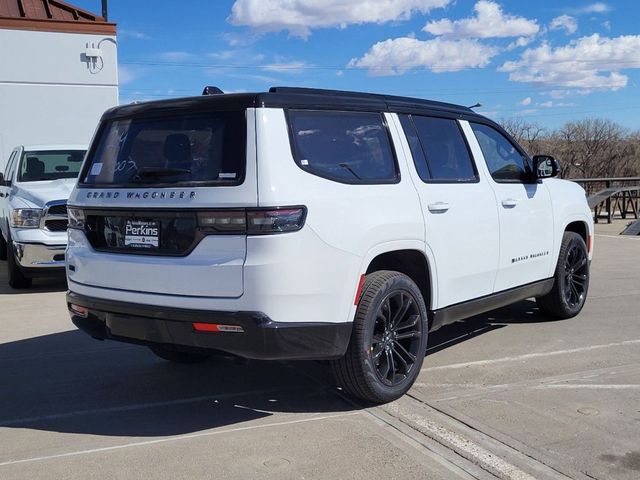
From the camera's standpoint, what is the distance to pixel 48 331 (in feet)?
23.1

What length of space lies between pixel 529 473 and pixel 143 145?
9.84 ft

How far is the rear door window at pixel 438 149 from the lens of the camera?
16.4 feet

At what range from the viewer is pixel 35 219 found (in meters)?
9.13

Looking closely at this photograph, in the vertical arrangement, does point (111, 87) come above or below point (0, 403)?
above

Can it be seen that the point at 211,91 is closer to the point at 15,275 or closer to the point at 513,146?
the point at 513,146

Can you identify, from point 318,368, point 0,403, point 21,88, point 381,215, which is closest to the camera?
point 381,215

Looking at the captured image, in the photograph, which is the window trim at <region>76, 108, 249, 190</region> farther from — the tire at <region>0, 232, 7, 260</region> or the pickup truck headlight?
the tire at <region>0, 232, 7, 260</region>

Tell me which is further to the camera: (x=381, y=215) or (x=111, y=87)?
(x=111, y=87)

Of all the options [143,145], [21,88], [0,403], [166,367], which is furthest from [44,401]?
[21,88]

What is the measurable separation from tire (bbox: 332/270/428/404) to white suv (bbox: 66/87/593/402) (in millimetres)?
12

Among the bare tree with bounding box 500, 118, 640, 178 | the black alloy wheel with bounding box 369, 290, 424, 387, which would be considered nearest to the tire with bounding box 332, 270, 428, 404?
the black alloy wheel with bounding box 369, 290, 424, 387

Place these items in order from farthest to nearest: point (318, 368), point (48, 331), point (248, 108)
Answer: point (48, 331) < point (318, 368) < point (248, 108)

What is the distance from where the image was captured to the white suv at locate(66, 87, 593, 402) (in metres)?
3.87

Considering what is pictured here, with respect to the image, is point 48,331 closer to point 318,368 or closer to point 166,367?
point 166,367
